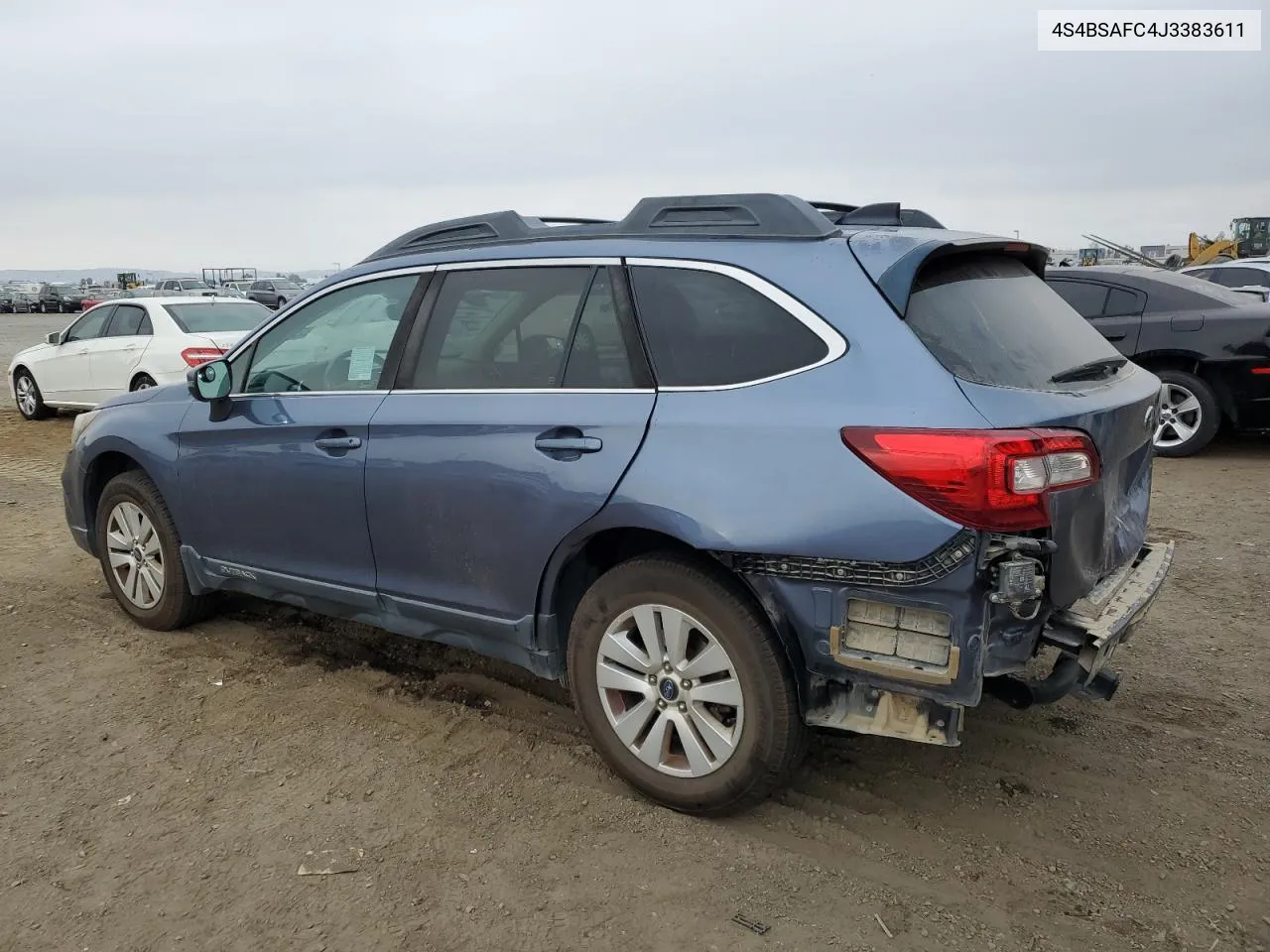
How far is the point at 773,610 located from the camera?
2793 millimetres

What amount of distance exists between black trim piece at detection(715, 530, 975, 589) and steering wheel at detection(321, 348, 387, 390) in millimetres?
1651

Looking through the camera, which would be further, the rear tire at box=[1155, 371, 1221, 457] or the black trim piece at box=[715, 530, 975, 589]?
the rear tire at box=[1155, 371, 1221, 457]

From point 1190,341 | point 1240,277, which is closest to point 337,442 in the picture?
point 1190,341

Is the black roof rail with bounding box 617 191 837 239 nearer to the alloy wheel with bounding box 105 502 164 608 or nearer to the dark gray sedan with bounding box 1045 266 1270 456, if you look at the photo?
the alloy wheel with bounding box 105 502 164 608

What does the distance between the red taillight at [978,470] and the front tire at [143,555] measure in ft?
11.2

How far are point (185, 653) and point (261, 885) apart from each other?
1.98m

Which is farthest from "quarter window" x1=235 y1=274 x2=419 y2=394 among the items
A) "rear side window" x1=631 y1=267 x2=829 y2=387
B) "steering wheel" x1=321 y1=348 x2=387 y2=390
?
"rear side window" x1=631 y1=267 x2=829 y2=387

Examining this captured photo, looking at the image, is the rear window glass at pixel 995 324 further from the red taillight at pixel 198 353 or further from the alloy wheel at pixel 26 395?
the alloy wheel at pixel 26 395

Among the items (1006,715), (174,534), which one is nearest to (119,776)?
(174,534)

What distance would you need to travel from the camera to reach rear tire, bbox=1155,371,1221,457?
27.1 ft

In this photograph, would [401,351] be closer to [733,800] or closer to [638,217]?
[638,217]

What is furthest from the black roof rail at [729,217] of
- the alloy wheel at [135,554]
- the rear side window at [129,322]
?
the rear side window at [129,322]

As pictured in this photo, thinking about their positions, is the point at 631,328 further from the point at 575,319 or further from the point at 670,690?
the point at 670,690

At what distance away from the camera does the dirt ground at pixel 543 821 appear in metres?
2.62
